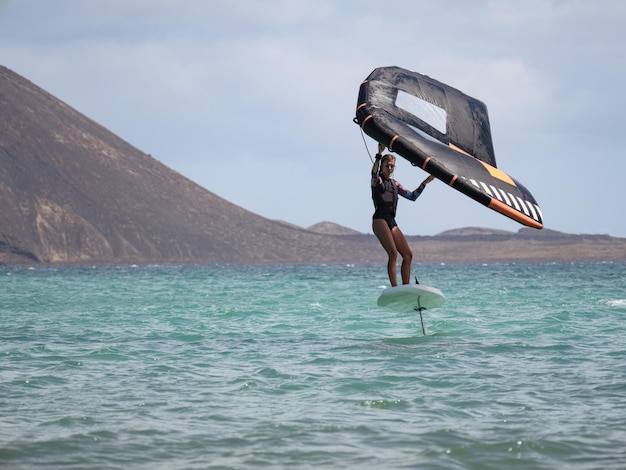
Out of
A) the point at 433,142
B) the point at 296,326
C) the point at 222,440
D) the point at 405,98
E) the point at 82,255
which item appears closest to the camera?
the point at 222,440

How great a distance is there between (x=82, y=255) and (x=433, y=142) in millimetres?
173454

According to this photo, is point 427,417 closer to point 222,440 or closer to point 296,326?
point 222,440

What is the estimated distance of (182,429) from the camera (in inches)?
410

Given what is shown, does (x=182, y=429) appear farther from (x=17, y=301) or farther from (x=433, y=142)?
(x=17, y=301)

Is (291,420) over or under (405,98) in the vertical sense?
under

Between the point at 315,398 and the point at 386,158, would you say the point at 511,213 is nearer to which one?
the point at 386,158

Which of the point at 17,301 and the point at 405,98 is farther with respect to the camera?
the point at 17,301

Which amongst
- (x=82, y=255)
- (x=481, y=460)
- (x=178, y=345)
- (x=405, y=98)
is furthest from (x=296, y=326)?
(x=82, y=255)

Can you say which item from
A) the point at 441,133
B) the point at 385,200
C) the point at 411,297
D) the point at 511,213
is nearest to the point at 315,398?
the point at 511,213

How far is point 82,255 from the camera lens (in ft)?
595

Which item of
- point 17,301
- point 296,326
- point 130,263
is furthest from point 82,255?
point 296,326

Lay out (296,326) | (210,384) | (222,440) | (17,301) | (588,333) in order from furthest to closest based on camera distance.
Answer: (17,301) → (296,326) → (588,333) → (210,384) → (222,440)

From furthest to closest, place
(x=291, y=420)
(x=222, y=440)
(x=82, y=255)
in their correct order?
(x=82, y=255)
(x=291, y=420)
(x=222, y=440)

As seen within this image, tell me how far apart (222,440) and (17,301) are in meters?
31.5
